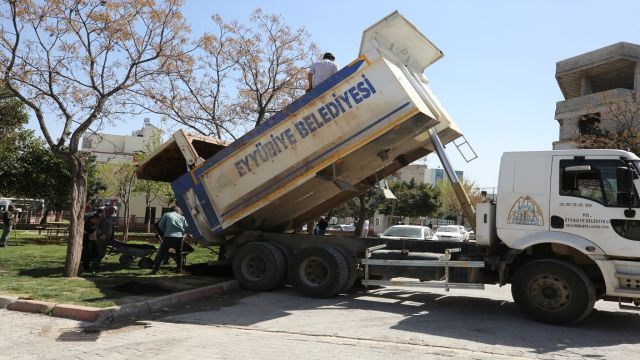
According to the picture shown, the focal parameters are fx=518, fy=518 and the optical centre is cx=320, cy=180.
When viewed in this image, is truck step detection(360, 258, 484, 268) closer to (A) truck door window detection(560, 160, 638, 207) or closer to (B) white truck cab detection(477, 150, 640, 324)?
(B) white truck cab detection(477, 150, 640, 324)

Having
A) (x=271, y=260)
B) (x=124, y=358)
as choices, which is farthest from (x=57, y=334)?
(x=271, y=260)

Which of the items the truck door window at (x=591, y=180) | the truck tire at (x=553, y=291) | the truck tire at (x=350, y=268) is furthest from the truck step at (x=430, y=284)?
the truck door window at (x=591, y=180)

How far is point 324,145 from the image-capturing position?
27.3 ft

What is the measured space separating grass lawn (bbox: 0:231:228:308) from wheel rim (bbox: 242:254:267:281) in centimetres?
74

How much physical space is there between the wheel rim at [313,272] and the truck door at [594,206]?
12.0ft

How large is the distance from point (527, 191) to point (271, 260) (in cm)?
435

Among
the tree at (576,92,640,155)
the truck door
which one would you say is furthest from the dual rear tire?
the tree at (576,92,640,155)

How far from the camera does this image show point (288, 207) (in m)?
9.94

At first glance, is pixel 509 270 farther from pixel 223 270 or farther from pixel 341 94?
pixel 223 270

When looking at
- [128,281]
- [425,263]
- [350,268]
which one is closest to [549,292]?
[425,263]

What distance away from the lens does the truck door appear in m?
6.85

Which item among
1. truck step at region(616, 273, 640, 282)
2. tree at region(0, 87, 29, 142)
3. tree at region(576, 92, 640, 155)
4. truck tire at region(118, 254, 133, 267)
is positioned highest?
tree at region(576, 92, 640, 155)

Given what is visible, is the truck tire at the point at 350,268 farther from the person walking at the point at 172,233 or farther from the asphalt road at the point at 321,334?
the person walking at the point at 172,233

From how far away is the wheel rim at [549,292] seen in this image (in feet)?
23.0
